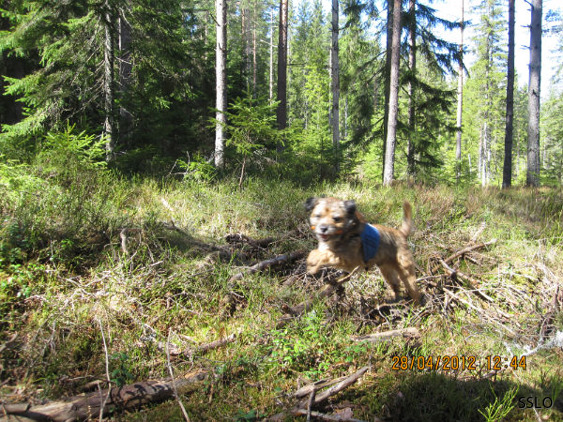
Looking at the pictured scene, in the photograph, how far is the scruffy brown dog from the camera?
200 centimetres

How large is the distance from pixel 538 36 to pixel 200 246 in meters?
15.3

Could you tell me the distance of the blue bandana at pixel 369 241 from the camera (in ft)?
7.74

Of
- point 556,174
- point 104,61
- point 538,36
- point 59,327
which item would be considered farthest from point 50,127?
point 556,174

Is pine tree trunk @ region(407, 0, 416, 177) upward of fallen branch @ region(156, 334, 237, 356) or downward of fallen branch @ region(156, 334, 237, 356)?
upward

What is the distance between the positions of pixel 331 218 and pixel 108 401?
2296mm

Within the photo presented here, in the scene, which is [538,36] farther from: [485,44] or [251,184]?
[485,44]

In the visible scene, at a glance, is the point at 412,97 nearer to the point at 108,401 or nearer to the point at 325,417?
the point at 325,417

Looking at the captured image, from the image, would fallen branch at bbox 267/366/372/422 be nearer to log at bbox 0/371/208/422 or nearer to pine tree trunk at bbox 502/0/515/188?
log at bbox 0/371/208/422

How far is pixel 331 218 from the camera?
6.48 feet

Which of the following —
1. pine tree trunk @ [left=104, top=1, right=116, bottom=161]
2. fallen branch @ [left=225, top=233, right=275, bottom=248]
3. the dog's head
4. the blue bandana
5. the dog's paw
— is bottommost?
fallen branch @ [left=225, top=233, right=275, bottom=248]

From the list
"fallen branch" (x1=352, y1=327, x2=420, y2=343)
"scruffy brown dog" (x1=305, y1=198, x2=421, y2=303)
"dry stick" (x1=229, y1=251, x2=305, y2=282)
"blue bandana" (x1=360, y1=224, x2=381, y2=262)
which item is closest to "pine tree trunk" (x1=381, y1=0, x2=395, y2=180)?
"dry stick" (x1=229, y1=251, x2=305, y2=282)

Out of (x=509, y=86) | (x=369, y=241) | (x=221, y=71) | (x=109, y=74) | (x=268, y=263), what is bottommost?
(x=268, y=263)

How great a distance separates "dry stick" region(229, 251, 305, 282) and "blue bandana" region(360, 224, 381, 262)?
6.47ft
